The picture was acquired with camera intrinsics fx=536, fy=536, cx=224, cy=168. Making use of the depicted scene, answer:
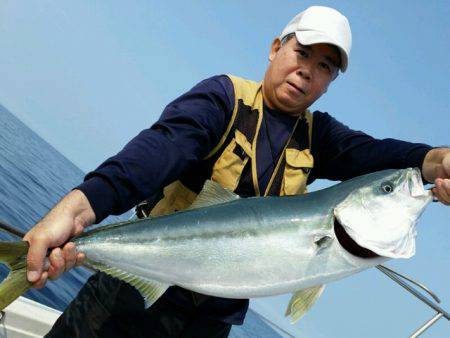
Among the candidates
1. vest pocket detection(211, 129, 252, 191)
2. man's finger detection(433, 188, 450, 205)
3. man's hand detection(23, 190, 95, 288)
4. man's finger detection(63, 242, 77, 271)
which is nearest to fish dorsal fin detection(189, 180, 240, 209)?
vest pocket detection(211, 129, 252, 191)

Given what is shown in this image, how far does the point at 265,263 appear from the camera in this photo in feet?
10.2

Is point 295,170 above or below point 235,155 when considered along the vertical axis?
below

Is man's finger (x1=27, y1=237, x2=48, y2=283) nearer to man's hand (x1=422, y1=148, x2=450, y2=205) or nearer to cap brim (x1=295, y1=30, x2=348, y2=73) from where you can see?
man's hand (x1=422, y1=148, x2=450, y2=205)

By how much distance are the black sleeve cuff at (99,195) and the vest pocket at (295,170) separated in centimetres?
146

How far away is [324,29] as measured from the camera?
4.05 m

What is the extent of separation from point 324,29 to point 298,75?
39 cm

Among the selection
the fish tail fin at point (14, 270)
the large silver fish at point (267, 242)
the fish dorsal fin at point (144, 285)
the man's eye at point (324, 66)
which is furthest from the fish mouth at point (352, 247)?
the fish tail fin at point (14, 270)

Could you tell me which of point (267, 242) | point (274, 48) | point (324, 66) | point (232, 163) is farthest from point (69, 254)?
point (274, 48)

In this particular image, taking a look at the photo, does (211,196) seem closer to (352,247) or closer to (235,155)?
(235,155)

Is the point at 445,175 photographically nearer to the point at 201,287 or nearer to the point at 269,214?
the point at 269,214

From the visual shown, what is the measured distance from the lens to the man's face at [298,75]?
13.5 ft

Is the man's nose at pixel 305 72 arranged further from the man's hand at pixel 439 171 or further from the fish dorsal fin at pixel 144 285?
the fish dorsal fin at pixel 144 285

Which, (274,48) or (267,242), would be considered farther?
(274,48)

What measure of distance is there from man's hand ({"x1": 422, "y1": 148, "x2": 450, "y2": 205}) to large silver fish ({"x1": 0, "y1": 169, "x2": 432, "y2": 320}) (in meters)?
0.08
